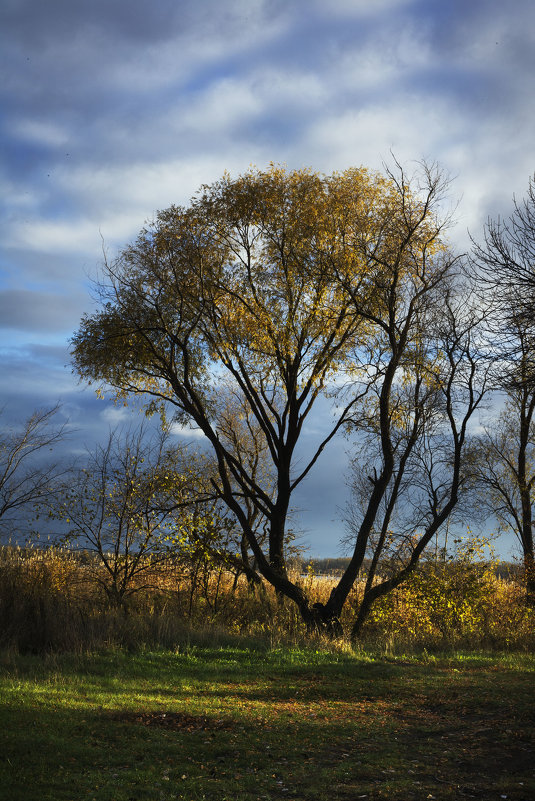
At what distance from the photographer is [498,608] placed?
19531mm

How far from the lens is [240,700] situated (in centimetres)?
946

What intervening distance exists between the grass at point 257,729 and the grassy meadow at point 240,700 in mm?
28

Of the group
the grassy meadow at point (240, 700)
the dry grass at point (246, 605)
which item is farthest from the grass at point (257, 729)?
the dry grass at point (246, 605)

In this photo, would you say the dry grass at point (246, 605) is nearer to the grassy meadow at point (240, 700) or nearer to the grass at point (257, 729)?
the grassy meadow at point (240, 700)

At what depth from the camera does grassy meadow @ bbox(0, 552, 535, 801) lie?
20.4ft

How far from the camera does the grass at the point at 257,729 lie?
6078 mm

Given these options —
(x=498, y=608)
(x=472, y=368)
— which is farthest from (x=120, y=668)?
(x=498, y=608)

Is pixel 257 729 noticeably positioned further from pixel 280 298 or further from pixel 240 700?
pixel 280 298

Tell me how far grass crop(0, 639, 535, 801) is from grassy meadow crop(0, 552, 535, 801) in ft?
0.09

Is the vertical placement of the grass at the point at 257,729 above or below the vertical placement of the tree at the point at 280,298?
below

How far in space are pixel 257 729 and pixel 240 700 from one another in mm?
1612

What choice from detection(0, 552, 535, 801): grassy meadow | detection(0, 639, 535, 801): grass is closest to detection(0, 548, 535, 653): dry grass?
detection(0, 552, 535, 801): grassy meadow

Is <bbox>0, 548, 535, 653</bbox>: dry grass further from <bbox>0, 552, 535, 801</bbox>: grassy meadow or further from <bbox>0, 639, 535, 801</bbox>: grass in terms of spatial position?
<bbox>0, 639, 535, 801</bbox>: grass

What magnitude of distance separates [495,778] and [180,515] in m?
11.7
